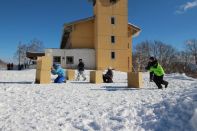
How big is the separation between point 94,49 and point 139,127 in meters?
37.1

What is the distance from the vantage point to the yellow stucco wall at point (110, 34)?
4281 cm

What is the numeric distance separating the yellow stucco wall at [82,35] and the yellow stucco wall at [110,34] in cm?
160

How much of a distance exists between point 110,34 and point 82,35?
436 centimetres

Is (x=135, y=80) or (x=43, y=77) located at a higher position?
(x=43, y=77)

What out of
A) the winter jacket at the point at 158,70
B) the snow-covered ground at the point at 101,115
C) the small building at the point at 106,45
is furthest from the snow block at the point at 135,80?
the small building at the point at 106,45

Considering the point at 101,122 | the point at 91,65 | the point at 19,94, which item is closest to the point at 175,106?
the point at 101,122

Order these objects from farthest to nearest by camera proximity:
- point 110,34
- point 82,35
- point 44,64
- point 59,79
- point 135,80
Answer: point 82,35 < point 110,34 < point 59,79 < point 44,64 < point 135,80

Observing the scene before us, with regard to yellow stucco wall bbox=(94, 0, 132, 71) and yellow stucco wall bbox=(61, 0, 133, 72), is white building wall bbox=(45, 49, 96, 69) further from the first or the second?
yellow stucco wall bbox=(94, 0, 132, 71)

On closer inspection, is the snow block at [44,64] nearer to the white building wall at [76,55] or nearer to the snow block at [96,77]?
the snow block at [96,77]

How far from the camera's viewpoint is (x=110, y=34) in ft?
142

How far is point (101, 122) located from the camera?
743cm

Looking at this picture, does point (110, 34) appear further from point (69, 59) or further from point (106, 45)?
point (69, 59)

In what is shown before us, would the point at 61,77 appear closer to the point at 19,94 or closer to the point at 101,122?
the point at 19,94

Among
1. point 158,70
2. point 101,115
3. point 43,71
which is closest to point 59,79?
point 43,71
